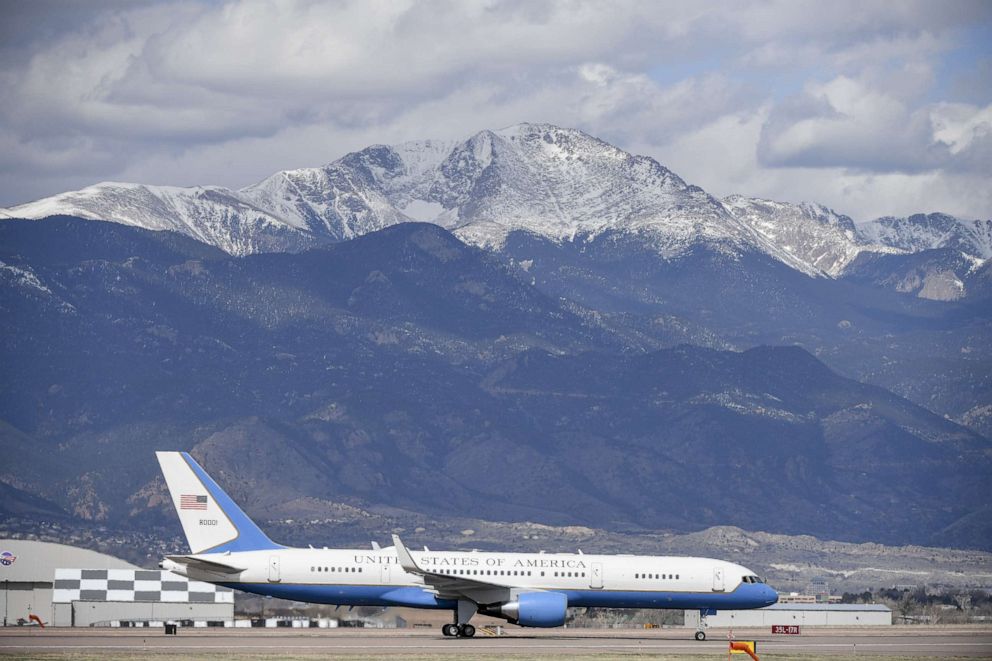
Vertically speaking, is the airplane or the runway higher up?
A: the airplane

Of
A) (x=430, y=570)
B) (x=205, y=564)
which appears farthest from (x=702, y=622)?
(x=205, y=564)

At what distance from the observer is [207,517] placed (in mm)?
113375

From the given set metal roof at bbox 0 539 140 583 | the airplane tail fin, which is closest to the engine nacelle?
the airplane tail fin

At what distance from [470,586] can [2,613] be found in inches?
2102

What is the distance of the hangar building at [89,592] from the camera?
482ft

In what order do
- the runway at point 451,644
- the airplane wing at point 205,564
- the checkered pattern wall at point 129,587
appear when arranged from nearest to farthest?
the runway at point 451,644
the airplane wing at point 205,564
the checkered pattern wall at point 129,587

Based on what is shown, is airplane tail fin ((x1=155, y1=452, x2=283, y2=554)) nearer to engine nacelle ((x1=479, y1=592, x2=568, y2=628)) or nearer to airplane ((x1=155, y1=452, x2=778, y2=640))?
airplane ((x1=155, y1=452, x2=778, y2=640))

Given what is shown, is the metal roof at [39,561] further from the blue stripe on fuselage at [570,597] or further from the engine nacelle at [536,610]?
the engine nacelle at [536,610]

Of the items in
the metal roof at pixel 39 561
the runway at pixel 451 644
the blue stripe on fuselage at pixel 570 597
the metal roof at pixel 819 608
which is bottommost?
the runway at pixel 451 644

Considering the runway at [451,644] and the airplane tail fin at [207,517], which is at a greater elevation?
the airplane tail fin at [207,517]

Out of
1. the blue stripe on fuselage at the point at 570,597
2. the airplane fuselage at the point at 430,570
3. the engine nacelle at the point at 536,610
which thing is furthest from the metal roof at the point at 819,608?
the engine nacelle at the point at 536,610

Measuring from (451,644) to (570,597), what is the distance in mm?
12670

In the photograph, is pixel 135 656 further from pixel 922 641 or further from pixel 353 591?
pixel 922 641

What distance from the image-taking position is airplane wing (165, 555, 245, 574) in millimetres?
109500
